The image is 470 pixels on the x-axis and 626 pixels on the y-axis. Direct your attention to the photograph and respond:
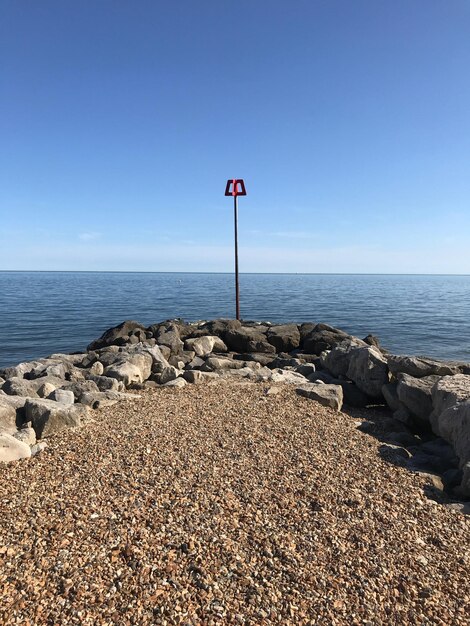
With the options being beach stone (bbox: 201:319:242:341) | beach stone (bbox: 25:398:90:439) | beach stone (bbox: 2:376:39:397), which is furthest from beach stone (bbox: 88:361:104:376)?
beach stone (bbox: 201:319:242:341)

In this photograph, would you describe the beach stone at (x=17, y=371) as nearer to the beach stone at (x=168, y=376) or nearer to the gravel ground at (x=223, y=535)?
the beach stone at (x=168, y=376)

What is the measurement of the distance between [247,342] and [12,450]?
1229cm

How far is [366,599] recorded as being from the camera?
3977 mm

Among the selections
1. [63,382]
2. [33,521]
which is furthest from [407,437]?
[63,382]

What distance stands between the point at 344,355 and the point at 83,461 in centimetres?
862

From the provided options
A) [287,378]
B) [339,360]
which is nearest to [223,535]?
[287,378]

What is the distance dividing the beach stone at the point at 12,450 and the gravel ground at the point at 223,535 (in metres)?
0.21

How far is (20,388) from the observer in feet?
31.9

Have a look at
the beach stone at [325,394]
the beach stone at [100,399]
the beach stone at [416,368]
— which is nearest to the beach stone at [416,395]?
the beach stone at [416,368]

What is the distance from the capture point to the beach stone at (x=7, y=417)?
24.8ft

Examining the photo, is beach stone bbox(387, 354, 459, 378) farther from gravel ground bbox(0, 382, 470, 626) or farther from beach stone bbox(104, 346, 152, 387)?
beach stone bbox(104, 346, 152, 387)

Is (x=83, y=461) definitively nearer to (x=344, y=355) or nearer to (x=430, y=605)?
(x=430, y=605)

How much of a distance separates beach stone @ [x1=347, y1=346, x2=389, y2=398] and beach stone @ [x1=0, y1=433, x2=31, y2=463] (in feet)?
26.3

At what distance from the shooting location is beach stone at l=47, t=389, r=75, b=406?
8.97m
